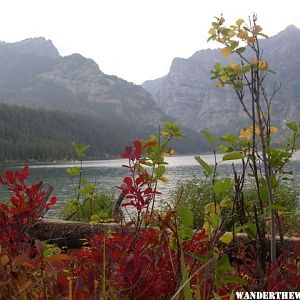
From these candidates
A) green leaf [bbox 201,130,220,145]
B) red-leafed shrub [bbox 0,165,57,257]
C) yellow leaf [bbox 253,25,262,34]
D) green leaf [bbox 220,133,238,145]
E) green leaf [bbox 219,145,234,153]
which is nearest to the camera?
red-leafed shrub [bbox 0,165,57,257]

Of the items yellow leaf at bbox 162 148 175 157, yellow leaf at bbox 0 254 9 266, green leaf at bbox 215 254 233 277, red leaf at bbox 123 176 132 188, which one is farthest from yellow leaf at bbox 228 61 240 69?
yellow leaf at bbox 162 148 175 157

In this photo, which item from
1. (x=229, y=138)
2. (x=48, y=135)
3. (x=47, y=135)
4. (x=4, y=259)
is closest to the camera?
(x=4, y=259)

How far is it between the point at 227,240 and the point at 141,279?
0.57m

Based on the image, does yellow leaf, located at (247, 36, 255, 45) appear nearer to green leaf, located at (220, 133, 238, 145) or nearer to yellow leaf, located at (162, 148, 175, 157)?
green leaf, located at (220, 133, 238, 145)

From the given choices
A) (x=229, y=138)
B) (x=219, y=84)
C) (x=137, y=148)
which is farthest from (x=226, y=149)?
(x=137, y=148)

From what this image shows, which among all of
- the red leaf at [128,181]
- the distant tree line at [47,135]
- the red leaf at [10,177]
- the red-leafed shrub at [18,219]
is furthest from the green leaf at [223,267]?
the distant tree line at [47,135]

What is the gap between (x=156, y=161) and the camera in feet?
11.6

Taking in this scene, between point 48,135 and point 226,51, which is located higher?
point 48,135

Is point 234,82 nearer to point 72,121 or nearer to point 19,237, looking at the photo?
point 19,237

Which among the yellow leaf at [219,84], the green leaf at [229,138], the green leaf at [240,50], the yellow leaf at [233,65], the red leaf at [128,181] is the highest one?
the green leaf at [240,50]

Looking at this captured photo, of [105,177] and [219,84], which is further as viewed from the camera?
[105,177]

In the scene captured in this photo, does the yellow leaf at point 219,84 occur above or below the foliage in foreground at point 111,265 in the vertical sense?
above

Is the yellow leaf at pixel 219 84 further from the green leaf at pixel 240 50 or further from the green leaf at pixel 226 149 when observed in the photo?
the green leaf at pixel 226 149

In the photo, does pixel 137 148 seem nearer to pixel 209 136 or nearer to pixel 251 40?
pixel 209 136
